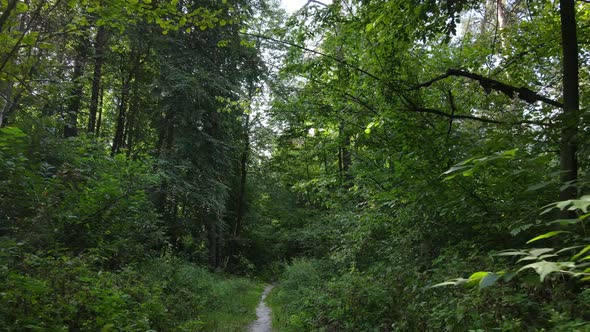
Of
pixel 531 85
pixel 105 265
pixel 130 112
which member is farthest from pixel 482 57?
pixel 130 112

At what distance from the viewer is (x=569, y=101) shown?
3.68m

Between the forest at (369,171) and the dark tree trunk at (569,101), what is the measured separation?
0.02m

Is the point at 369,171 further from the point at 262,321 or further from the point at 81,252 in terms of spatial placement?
the point at 262,321

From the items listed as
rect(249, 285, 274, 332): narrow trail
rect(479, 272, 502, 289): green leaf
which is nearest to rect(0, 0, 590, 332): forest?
A: rect(479, 272, 502, 289): green leaf

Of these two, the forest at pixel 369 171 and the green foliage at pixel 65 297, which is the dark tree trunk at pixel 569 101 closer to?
the forest at pixel 369 171

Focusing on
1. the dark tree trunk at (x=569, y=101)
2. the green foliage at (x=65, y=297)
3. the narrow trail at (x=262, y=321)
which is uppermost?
the dark tree trunk at (x=569, y=101)

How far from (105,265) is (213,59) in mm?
9625

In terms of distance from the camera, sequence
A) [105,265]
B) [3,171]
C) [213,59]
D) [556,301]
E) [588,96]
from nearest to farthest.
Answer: [556,301]
[588,96]
[3,171]
[105,265]
[213,59]

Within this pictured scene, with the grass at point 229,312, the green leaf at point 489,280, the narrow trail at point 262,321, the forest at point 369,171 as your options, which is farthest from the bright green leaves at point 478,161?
the narrow trail at point 262,321

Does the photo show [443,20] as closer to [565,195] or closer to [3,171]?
[565,195]

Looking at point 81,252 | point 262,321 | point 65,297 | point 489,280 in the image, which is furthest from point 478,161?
point 262,321

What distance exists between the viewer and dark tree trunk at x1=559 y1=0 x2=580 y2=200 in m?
3.40

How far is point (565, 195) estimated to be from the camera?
341 cm

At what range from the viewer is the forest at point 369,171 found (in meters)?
3.65
